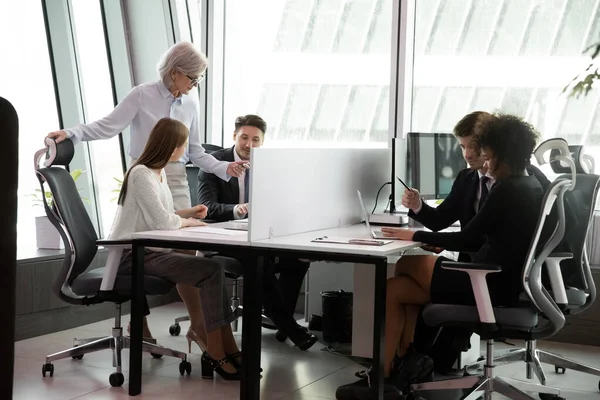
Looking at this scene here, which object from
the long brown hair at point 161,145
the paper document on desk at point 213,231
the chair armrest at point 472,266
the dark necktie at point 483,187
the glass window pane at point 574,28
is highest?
the glass window pane at point 574,28

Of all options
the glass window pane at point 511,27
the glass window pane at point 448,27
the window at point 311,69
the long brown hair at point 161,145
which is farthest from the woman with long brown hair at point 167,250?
the glass window pane at point 511,27

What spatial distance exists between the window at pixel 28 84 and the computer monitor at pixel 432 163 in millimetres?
2598

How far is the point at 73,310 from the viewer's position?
17.6ft

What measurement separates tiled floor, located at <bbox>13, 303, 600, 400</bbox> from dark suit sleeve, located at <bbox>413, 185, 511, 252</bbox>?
2.75ft

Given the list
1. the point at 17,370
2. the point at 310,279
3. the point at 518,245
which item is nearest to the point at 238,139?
the point at 310,279

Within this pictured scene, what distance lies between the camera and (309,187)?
4109 mm

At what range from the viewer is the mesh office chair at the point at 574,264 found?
153 inches

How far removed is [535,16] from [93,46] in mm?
3162

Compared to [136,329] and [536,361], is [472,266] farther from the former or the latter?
[136,329]

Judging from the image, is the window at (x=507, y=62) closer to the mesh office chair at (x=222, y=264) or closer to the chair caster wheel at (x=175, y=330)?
the mesh office chair at (x=222, y=264)

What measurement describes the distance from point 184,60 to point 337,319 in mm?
1801

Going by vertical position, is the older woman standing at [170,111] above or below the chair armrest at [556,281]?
above

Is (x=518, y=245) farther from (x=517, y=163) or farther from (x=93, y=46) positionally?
(x=93, y=46)

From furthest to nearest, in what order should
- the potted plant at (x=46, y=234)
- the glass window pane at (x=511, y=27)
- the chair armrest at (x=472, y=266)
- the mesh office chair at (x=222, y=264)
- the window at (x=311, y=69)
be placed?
the window at (x=311, y=69) → the glass window pane at (x=511, y=27) → the potted plant at (x=46, y=234) → the mesh office chair at (x=222, y=264) → the chair armrest at (x=472, y=266)
